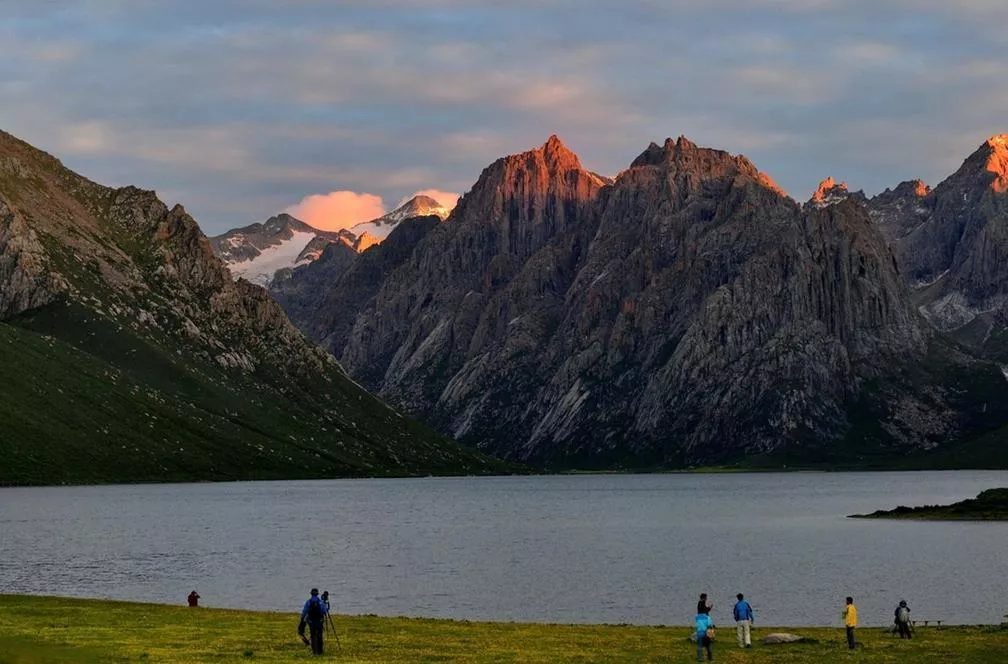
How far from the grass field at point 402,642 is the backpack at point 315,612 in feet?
5.87

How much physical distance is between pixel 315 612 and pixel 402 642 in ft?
23.3

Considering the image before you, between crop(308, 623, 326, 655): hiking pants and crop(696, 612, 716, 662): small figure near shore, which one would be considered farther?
crop(308, 623, 326, 655): hiking pants

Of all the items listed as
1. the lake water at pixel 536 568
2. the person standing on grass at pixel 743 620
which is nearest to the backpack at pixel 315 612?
the person standing on grass at pixel 743 620

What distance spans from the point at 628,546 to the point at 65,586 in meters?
75.5

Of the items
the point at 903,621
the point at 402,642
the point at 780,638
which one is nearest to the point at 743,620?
the point at 780,638

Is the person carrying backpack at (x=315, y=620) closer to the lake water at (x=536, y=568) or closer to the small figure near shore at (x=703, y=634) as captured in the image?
the small figure near shore at (x=703, y=634)

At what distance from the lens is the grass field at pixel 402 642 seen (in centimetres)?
5903

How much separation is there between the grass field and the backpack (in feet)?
5.87

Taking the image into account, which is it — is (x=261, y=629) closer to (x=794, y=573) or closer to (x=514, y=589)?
(x=514, y=589)

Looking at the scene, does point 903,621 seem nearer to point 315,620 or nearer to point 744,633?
point 744,633

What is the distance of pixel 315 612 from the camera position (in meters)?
61.3

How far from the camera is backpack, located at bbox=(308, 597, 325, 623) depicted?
201ft

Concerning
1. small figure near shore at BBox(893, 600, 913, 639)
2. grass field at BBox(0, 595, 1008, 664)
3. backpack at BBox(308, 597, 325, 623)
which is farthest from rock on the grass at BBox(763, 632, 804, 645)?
backpack at BBox(308, 597, 325, 623)

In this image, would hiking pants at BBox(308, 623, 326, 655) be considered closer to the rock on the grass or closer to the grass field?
the grass field
